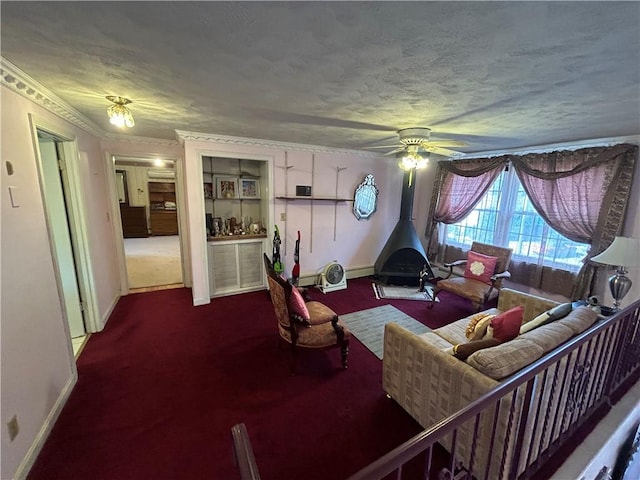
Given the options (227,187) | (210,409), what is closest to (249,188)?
(227,187)

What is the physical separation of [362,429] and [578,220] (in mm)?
3511

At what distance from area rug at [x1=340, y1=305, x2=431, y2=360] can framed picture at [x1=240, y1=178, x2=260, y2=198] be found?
Result: 2.37 metres

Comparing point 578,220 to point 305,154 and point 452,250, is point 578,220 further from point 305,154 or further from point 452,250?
point 305,154

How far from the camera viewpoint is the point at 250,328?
318cm

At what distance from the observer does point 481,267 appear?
379 centimetres

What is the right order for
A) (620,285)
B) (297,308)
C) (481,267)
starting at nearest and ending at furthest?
(297,308) → (620,285) → (481,267)

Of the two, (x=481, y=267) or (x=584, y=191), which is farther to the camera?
(x=481, y=267)

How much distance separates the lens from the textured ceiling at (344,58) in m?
1.01

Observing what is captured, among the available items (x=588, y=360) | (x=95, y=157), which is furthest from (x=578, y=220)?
(x=95, y=157)

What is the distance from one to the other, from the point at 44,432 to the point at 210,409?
99 centimetres

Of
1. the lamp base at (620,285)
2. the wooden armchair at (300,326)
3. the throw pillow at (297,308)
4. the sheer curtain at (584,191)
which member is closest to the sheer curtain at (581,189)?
the sheer curtain at (584,191)

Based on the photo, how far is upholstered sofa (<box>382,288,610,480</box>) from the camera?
138cm

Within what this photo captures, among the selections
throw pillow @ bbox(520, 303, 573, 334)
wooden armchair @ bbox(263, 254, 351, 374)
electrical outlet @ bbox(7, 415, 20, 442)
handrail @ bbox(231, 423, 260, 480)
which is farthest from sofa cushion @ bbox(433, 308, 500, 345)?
electrical outlet @ bbox(7, 415, 20, 442)

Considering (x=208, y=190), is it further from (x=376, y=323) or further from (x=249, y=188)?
(x=376, y=323)
